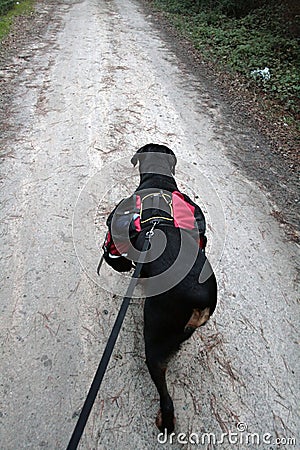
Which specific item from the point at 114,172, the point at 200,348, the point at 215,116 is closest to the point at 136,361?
the point at 200,348

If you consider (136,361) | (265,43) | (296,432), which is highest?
(265,43)

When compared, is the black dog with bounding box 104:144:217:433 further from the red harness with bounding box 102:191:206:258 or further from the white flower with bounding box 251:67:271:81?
the white flower with bounding box 251:67:271:81

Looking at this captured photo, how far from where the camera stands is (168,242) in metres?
2.20

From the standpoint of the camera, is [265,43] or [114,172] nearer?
[114,172]

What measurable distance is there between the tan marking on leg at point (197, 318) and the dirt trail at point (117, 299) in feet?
2.62

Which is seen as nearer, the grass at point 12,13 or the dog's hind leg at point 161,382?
the dog's hind leg at point 161,382

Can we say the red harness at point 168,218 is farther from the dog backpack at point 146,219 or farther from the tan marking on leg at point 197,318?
the tan marking on leg at point 197,318

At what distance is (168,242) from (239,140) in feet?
12.7

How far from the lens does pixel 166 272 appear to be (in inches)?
81.6

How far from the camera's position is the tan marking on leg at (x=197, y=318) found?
1964 mm

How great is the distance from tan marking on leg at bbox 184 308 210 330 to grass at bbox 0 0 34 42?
930cm

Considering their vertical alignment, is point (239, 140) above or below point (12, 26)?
below

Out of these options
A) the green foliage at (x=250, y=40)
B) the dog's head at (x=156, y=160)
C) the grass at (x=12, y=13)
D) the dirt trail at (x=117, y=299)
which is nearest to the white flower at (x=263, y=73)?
the green foliage at (x=250, y=40)

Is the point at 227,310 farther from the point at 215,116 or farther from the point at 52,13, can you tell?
the point at 52,13
